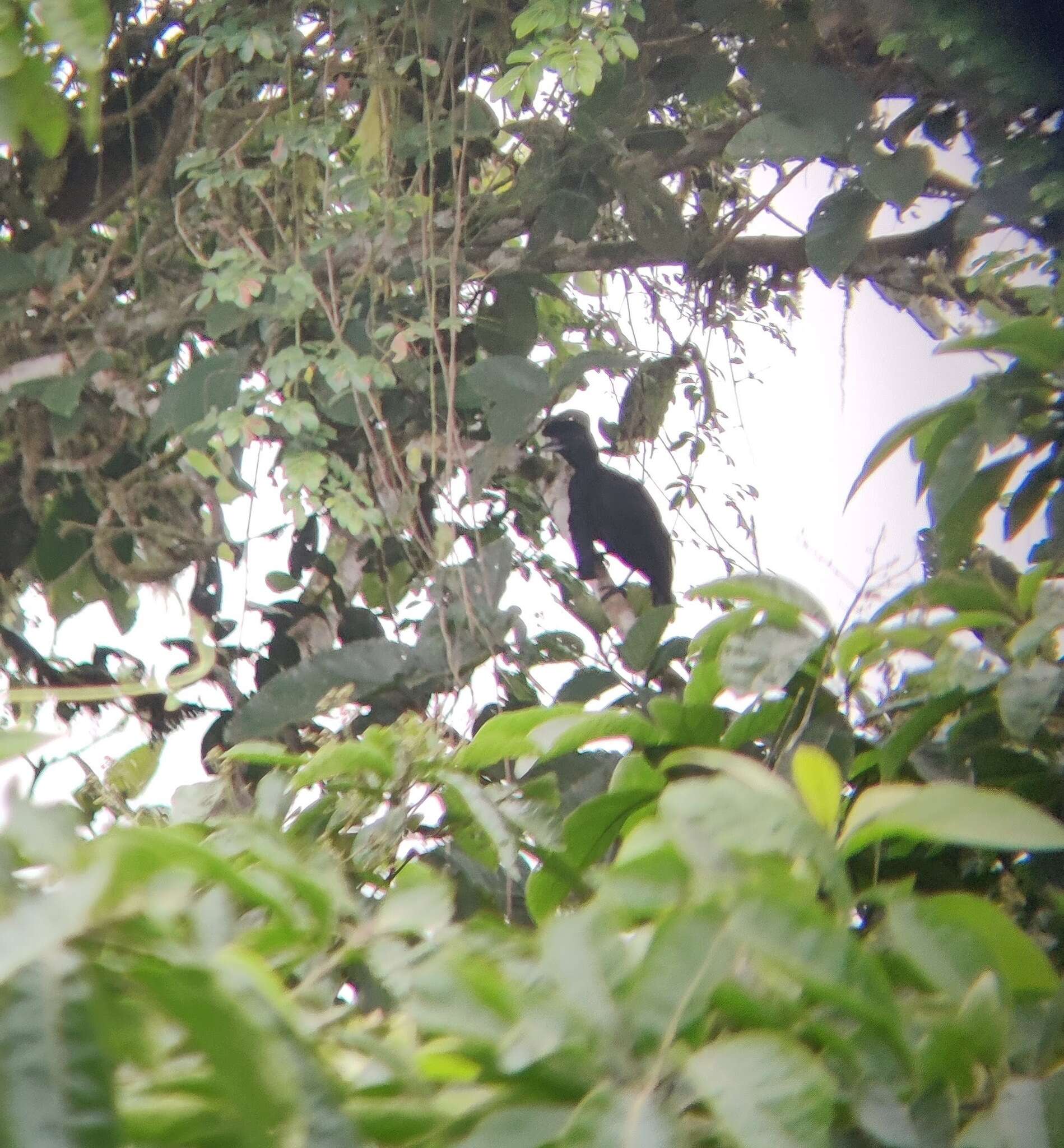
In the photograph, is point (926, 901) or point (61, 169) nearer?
point (926, 901)

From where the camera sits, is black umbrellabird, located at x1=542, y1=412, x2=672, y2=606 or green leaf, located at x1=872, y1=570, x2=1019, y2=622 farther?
black umbrellabird, located at x1=542, y1=412, x2=672, y2=606

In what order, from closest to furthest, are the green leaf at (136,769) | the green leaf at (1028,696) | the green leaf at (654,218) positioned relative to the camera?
the green leaf at (1028,696) → the green leaf at (136,769) → the green leaf at (654,218)

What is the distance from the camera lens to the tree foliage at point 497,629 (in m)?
0.34

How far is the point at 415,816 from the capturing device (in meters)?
0.73

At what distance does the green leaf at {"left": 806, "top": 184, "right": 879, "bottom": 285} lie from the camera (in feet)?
3.88

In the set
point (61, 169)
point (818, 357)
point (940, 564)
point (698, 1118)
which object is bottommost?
point (698, 1118)

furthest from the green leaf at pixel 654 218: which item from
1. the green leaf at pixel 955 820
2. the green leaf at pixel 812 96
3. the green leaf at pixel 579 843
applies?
the green leaf at pixel 955 820

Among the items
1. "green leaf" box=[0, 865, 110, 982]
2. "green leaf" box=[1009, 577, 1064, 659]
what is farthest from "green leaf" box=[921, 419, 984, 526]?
"green leaf" box=[0, 865, 110, 982]

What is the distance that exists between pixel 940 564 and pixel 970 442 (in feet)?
0.33

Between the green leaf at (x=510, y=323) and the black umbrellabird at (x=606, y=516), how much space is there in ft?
0.60

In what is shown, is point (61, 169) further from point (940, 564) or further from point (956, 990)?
point (956, 990)

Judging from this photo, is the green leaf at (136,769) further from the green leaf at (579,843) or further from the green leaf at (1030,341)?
the green leaf at (1030,341)

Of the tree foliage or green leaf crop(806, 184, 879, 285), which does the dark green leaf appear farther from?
green leaf crop(806, 184, 879, 285)

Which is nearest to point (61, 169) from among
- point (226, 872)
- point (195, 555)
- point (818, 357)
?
point (195, 555)
